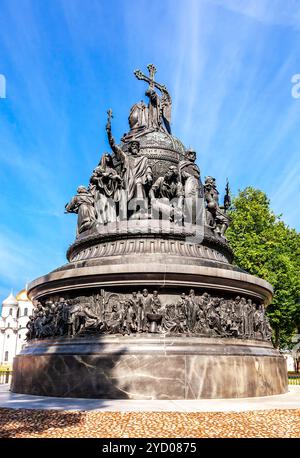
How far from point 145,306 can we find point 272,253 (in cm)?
2268

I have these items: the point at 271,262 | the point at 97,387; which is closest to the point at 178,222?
the point at 97,387

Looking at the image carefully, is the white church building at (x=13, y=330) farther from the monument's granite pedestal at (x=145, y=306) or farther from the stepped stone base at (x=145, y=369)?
the stepped stone base at (x=145, y=369)

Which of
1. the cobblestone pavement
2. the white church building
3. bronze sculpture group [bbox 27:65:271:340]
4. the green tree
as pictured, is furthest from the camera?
the white church building

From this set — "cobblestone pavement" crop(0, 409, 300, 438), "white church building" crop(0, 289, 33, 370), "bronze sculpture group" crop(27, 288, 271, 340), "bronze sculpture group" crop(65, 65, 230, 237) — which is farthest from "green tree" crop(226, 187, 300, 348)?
"white church building" crop(0, 289, 33, 370)

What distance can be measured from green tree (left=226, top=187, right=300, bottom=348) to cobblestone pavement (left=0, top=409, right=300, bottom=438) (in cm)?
2379

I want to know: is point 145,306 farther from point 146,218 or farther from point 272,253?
point 272,253

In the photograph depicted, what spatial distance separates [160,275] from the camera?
12.7m

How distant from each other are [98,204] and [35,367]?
681 cm

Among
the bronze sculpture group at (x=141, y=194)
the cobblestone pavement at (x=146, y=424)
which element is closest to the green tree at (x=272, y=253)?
the bronze sculpture group at (x=141, y=194)

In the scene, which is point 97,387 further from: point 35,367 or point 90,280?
point 90,280

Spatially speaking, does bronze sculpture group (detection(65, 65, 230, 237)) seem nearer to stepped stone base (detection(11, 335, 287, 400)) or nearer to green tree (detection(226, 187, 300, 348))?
stepped stone base (detection(11, 335, 287, 400))

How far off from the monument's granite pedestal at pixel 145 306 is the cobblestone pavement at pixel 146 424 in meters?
2.79

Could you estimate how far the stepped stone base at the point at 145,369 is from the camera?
11.3 m

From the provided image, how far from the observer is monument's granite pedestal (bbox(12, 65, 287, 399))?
37.9 feet
